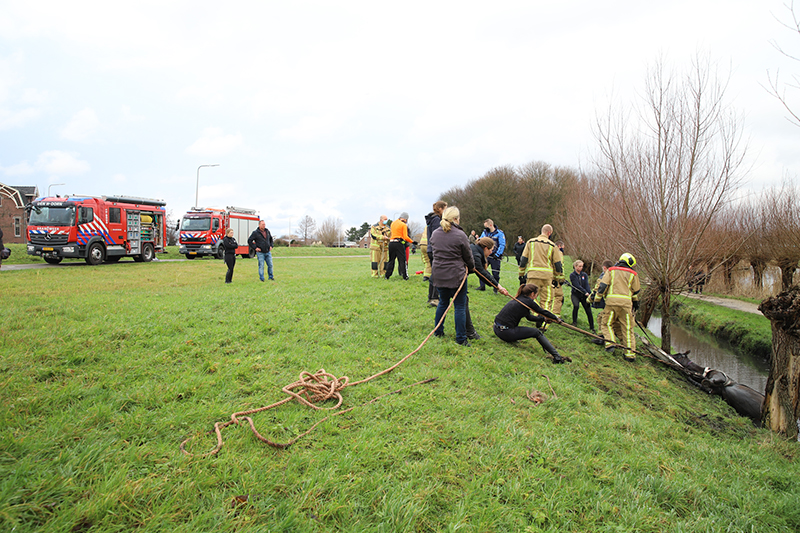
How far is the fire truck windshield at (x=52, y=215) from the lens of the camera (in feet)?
54.9

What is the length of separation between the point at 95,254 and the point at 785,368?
21987 mm

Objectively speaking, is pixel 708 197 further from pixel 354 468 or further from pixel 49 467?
pixel 49 467

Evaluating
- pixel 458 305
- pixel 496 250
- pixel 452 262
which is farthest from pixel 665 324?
pixel 452 262

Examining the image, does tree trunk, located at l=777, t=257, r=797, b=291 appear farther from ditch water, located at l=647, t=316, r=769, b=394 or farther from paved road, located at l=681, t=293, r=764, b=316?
ditch water, located at l=647, t=316, r=769, b=394

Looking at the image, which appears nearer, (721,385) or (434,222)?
(721,385)

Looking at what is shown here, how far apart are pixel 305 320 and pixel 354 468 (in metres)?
4.06

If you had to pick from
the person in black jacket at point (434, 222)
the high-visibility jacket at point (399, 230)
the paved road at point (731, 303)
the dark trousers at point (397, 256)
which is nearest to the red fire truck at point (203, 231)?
the dark trousers at point (397, 256)

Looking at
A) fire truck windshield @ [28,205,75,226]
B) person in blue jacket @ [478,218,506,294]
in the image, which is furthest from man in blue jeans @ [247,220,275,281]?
fire truck windshield @ [28,205,75,226]

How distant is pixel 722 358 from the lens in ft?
39.9

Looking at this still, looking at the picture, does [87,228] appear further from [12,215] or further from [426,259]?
[12,215]

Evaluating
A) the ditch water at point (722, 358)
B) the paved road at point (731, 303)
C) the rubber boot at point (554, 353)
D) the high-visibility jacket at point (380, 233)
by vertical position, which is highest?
the high-visibility jacket at point (380, 233)

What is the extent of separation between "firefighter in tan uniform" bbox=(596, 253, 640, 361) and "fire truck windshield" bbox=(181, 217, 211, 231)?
22739 millimetres

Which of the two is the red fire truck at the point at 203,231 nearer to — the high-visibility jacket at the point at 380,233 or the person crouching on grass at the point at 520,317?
the high-visibility jacket at the point at 380,233

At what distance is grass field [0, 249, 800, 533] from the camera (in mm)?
2531
